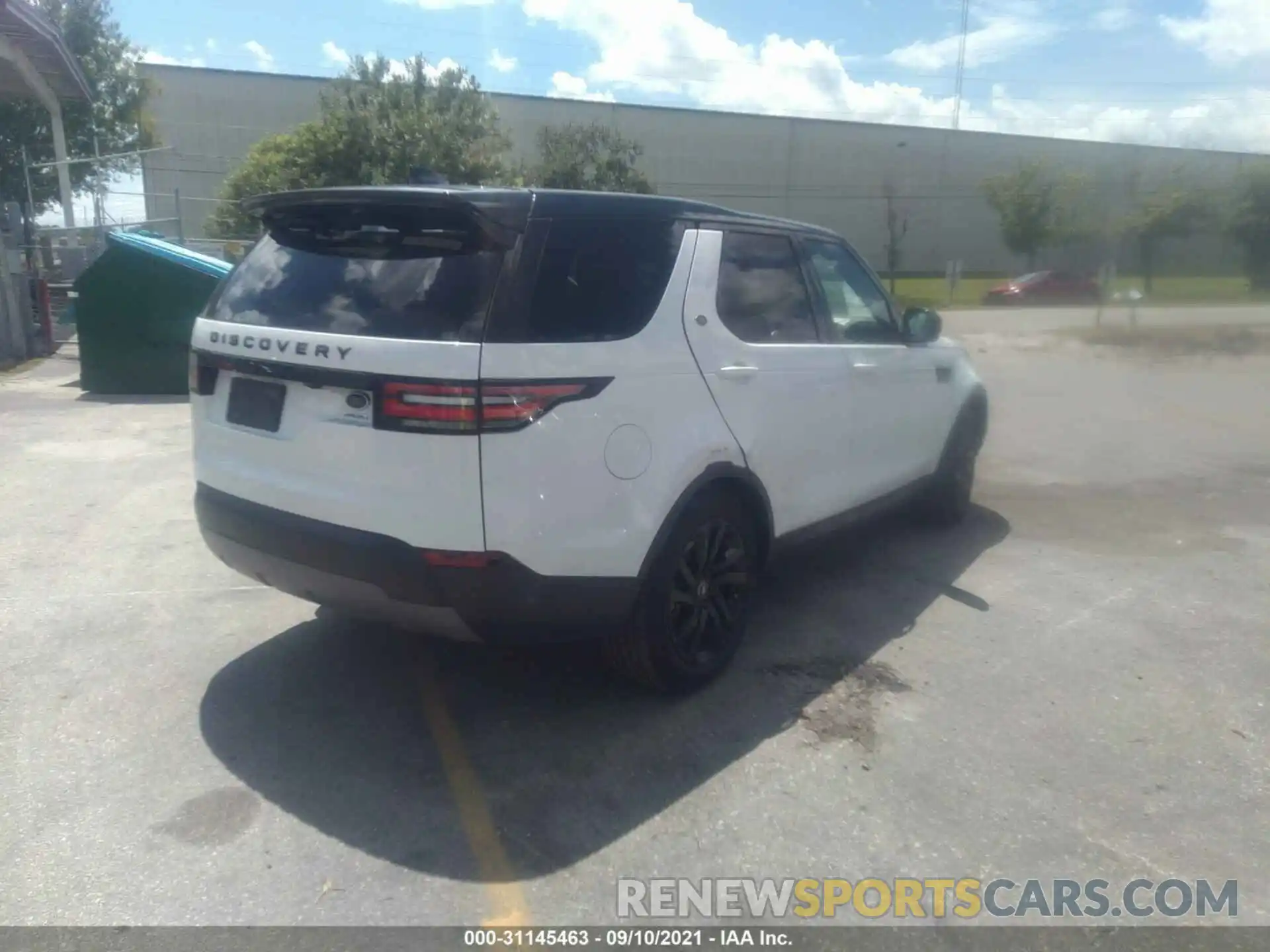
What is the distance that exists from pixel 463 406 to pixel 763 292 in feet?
5.92

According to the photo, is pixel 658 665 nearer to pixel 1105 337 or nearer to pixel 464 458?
pixel 464 458

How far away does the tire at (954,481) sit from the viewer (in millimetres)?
6496

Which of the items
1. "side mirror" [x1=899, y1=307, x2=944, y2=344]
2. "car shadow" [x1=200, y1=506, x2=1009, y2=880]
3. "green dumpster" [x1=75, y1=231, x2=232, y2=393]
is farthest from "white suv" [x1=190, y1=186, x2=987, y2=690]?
"green dumpster" [x1=75, y1=231, x2=232, y2=393]

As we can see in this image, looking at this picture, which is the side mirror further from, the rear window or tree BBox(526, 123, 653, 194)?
tree BBox(526, 123, 653, 194)

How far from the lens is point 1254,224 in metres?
21.4

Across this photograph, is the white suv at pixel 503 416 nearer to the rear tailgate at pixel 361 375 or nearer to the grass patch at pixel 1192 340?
the rear tailgate at pixel 361 375

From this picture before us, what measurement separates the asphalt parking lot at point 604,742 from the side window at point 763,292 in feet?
3.64

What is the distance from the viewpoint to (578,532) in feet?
11.7

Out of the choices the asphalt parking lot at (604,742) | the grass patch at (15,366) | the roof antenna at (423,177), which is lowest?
the grass patch at (15,366)

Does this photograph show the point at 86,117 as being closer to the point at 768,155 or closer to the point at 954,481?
the point at 768,155

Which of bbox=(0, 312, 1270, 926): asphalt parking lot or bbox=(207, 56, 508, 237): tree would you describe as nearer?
bbox=(0, 312, 1270, 926): asphalt parking lot

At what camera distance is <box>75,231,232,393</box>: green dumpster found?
11383mm

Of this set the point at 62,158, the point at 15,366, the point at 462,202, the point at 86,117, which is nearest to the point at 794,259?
the point at 462,202

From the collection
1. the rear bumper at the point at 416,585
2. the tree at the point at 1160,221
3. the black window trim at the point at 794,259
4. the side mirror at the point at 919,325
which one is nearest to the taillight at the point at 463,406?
the rear bumper at the point at 416,585
